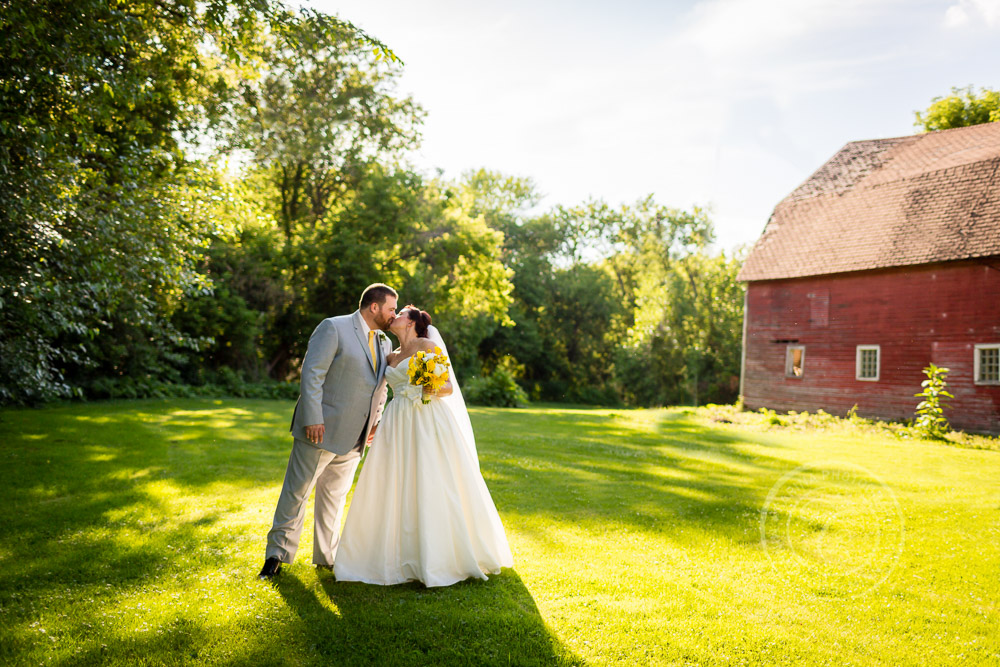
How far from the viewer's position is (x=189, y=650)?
13.7ft

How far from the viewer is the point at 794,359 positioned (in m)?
24.8

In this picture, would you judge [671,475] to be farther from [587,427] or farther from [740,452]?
[587,427]

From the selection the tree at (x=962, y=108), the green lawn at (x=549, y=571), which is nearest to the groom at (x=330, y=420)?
the green lawn at (x=549, y=571)

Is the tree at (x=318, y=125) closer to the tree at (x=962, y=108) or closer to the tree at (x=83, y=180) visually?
the tree at (x=83, y=180)

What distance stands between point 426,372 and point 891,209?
73.6 ft

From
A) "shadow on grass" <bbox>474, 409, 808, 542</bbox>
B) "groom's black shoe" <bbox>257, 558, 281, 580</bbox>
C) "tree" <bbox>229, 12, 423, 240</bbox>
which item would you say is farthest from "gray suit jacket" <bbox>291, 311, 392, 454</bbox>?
"tree" <bbox>229, 12, 423, 240</bbox>

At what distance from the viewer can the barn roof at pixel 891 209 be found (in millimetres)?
20438

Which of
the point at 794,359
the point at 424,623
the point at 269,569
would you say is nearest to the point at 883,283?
the point at 794,359

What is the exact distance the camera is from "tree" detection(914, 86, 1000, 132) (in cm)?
3075

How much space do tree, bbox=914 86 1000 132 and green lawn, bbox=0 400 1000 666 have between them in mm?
26948

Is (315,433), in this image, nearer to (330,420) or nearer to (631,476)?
(330,420)

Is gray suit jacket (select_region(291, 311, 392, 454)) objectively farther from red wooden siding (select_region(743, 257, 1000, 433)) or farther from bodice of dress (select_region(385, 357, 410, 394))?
red wooden siding (select_region(743, 257, 1000, 433))

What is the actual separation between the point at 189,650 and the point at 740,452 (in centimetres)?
1120

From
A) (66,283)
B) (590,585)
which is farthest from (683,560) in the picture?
(66,283)
